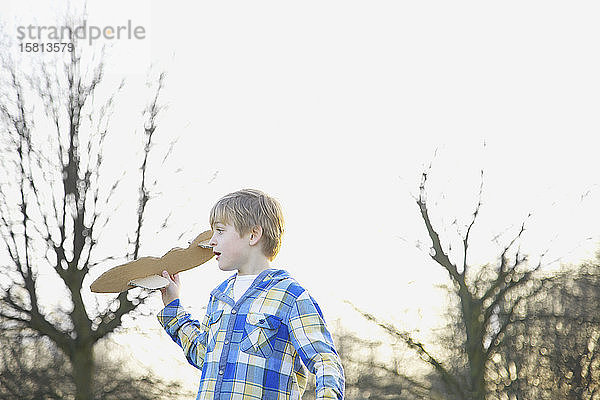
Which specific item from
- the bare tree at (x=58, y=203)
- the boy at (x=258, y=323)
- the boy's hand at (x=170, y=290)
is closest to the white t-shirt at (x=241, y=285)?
the boy at (x=258, y=323)

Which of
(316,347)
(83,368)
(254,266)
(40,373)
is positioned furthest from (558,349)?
(316,347)

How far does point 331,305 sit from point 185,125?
2.48 meters

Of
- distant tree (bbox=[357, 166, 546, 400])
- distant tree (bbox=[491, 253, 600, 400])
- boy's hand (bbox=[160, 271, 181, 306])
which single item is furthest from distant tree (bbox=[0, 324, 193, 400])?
boy's hand (bbox=[160, 271, 181, 306])

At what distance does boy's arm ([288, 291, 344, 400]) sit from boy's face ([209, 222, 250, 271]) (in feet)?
0.74

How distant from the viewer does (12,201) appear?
7281 mm

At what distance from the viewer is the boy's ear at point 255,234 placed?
2.19 meters

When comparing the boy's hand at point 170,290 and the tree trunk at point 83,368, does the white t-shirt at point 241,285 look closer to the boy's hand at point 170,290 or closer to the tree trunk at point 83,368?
the boy's hand at point 170,290

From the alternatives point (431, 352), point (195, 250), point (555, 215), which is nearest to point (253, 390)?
point (195, 250)

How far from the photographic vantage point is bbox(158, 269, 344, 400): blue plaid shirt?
199cm

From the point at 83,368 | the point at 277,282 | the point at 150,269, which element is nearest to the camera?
the point at 277,282

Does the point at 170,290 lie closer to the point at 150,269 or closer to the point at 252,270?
the point at 150,269

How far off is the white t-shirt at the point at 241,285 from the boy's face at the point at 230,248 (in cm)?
4

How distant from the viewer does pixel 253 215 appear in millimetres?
2186

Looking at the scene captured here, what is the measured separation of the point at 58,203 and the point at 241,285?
18.3ft
